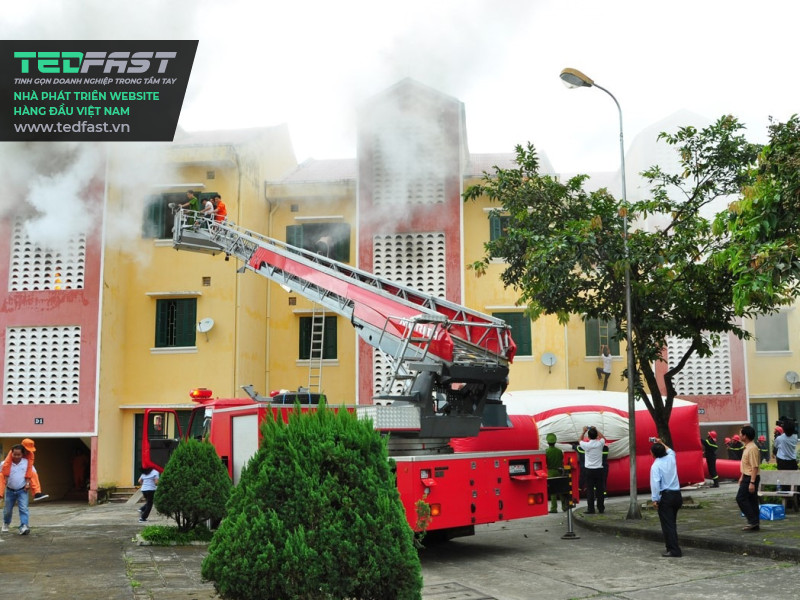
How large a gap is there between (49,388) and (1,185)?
17.8 ft

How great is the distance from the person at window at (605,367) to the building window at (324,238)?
25.3 ft

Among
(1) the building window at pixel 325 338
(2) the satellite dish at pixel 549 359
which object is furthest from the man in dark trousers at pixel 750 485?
(1) the building window at pixel 325 338

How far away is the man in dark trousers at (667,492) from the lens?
34.0 ft

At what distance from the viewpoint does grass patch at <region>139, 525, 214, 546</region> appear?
12.0 meters

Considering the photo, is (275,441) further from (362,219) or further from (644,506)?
(362,219)

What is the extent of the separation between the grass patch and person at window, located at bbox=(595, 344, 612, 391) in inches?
547

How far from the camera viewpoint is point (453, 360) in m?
11.9

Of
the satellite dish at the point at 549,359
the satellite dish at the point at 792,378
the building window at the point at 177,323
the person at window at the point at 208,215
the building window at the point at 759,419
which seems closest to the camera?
the person at window at the point at 208,215

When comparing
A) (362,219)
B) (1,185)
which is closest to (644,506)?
(362,219)

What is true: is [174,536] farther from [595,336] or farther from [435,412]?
[595,336]

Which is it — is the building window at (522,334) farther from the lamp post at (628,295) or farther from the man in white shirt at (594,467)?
the lamp post at (628,295)

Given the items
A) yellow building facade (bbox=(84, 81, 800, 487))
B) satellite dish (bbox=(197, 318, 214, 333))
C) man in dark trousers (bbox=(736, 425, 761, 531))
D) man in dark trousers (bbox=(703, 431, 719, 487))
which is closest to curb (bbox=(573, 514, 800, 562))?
man in dark trousers (bbox=(736, 425, 761, 531))

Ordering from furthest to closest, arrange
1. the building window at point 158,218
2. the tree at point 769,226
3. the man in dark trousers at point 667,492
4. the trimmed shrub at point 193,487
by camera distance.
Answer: the building window at point 158,218 → the trimmed shrub at point 193,487 → the man in dark trousers at point 667,492 → the tree at point 769,226
